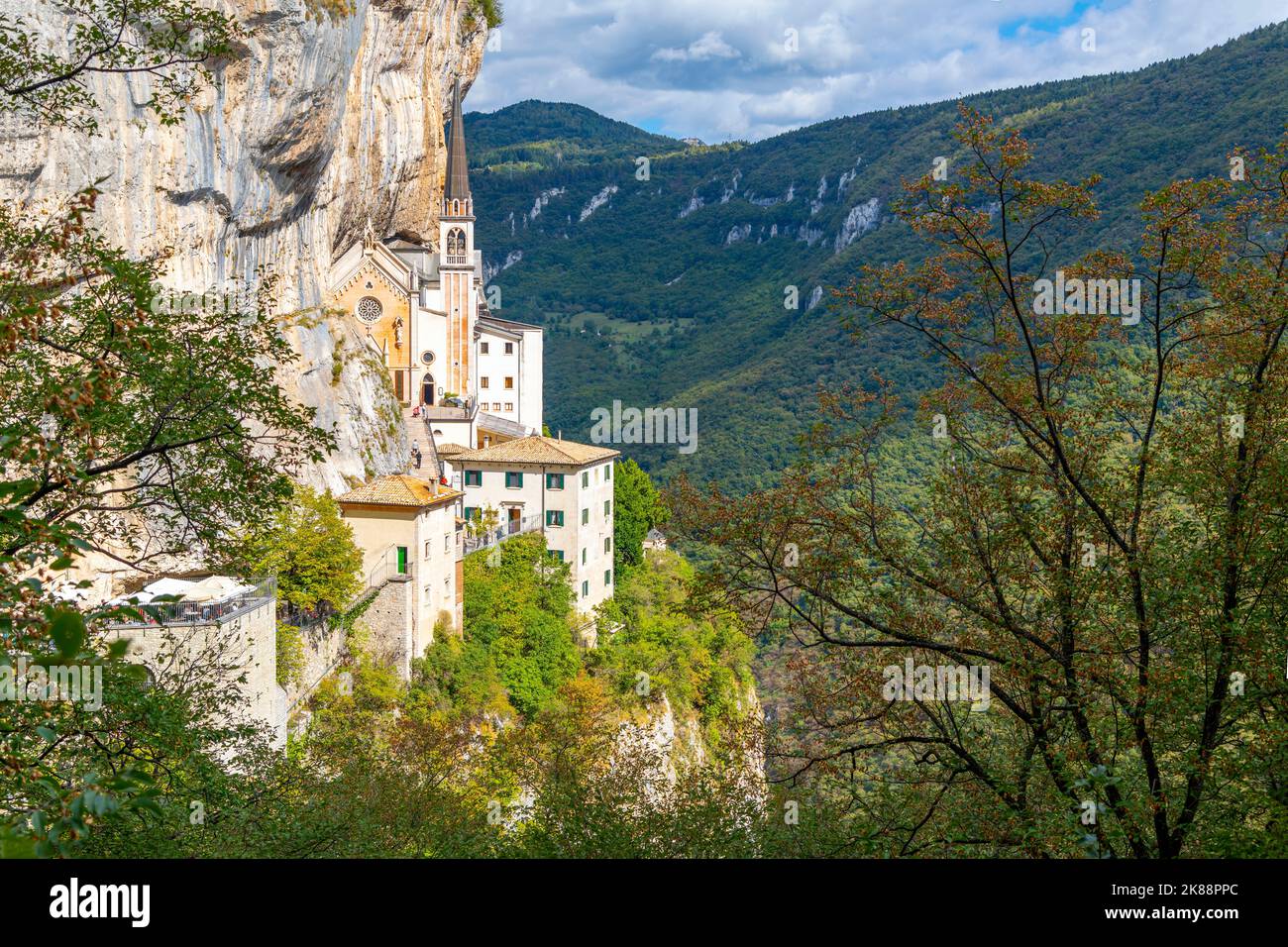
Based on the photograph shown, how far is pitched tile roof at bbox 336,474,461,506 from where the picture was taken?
33.4m

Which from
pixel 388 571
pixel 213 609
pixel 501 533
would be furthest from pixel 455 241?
pixel 213 609

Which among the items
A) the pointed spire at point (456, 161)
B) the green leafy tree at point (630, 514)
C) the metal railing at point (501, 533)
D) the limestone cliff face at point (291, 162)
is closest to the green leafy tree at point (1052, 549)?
the limestone cliff face at point (291, 162)

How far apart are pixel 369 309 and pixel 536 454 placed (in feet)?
52.1

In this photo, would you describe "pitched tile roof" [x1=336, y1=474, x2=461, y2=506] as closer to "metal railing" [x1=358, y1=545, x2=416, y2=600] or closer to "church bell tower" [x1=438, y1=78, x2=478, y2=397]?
"metal railing" [x1=358, y1=545, x2=416, y2=600]

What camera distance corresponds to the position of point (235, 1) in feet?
104

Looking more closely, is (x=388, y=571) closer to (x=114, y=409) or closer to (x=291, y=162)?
(x=291, y=162)

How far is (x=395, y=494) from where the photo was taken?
1330 inches

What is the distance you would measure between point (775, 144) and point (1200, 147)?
11274 cm

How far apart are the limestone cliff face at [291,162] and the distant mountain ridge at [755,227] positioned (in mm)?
12233

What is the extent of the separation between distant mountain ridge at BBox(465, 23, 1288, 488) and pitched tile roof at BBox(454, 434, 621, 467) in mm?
10859

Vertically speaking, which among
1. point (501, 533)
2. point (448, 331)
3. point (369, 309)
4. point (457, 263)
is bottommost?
point (501, 533)

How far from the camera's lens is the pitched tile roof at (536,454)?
44.1 meters

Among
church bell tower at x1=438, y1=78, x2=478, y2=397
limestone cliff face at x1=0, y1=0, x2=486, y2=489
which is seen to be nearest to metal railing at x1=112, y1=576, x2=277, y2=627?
limestone cliff face at x1=0, y1=0, x2=486, y2=489
